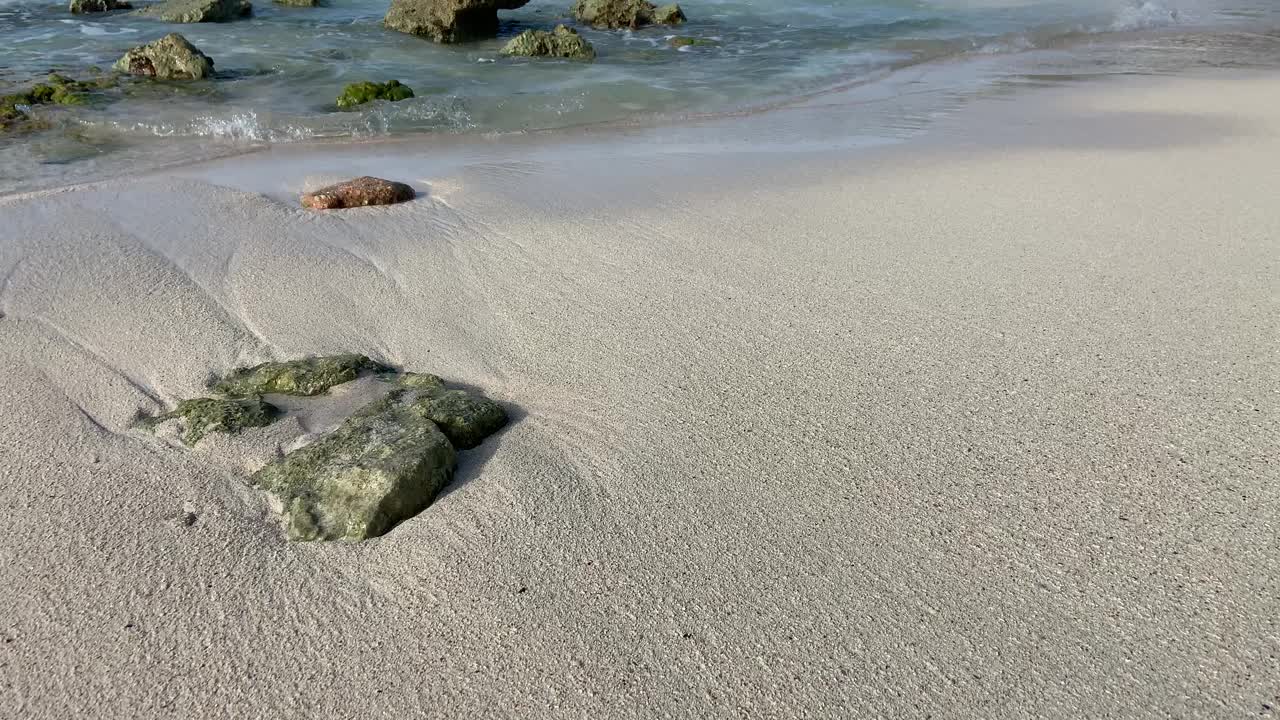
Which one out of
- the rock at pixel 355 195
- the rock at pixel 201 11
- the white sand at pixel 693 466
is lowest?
the white sand at pixel 693 466

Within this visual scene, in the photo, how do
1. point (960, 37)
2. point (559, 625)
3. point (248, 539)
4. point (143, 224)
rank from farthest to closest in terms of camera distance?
1. point (960, 37)
2. point (143, 224)
3. point (248, 539)
4. point (559, 625)

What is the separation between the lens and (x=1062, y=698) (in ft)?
5.93

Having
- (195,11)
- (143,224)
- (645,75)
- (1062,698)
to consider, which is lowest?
(1062,698)

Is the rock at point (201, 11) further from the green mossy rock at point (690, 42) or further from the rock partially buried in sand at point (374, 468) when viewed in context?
the rock partially buried in sand at point (374, 468)

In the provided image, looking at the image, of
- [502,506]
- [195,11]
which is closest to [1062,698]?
[502,506]

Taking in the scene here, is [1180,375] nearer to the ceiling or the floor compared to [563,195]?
nearer to the floor

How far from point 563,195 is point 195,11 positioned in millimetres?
10720

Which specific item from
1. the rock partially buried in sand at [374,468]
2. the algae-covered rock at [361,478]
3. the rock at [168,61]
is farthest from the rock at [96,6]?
the algae-covered rock at [361,478]

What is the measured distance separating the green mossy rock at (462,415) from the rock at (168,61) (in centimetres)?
806

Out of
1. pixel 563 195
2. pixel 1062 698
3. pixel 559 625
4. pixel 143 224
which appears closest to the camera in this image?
pixel 1062 698

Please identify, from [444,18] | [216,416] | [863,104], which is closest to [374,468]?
[216,416]

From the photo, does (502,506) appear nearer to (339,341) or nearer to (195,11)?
(339,341)

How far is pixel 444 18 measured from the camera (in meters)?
11.7

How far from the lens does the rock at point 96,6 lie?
13.6 m
